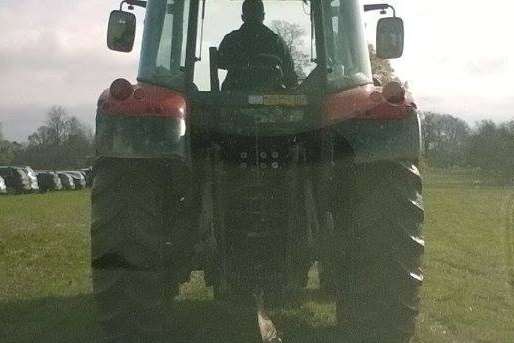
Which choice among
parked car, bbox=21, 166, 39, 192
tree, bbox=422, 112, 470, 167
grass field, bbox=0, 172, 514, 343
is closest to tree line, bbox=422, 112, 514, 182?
tree, bbox=422, 112, 470, 167

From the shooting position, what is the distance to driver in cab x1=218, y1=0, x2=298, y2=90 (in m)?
6.35

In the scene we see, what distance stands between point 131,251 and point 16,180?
155 feet

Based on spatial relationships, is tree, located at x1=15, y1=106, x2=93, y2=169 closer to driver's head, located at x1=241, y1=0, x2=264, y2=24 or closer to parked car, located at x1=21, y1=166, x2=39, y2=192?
parked car, located at x1=21, y1=166, x2=39, y2=192

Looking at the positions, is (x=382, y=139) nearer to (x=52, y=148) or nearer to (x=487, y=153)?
(x=487, y=153)

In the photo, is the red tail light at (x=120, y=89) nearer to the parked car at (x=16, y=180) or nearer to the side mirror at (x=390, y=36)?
the side mirror at (x=390, y=36)

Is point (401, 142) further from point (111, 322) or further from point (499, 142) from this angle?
point (499, 142)

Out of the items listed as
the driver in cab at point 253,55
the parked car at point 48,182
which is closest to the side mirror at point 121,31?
the driver in cab at point 253,55

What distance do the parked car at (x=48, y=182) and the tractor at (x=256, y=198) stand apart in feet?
165

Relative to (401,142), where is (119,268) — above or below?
below

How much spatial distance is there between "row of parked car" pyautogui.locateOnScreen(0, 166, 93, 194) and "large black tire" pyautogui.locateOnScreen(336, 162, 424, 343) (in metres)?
42.4

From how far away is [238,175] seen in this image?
5875mm

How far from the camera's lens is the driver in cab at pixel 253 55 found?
6352mm

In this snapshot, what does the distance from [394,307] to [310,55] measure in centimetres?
198

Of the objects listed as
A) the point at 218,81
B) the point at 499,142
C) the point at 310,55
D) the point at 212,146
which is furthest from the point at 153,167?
the point at 499,142
